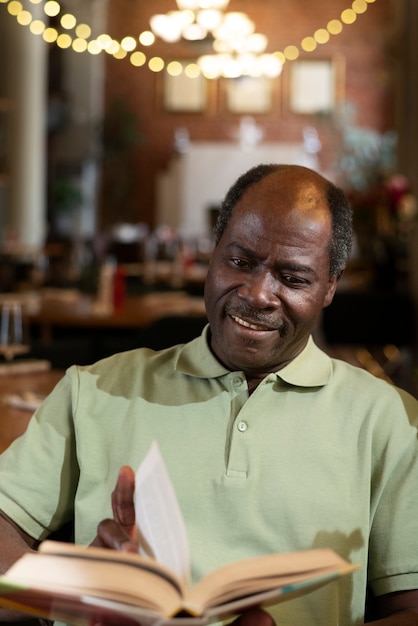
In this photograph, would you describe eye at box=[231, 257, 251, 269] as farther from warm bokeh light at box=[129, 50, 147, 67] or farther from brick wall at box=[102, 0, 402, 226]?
brick wall at box=[102, 0, 402, 226]

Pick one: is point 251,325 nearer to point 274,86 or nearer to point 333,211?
point 333,211

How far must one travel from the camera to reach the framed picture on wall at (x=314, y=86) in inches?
575

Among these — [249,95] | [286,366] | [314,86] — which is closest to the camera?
[286,366]

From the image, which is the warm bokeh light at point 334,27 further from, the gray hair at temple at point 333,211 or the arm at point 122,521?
the arm at point 122,521

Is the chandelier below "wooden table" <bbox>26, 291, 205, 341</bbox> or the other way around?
the other way around

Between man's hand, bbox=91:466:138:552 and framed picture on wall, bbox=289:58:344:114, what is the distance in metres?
13.8

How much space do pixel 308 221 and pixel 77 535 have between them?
591 millimetres

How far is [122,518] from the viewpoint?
128cm

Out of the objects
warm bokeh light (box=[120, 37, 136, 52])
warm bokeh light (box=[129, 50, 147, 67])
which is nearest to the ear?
warm bokeh light (box=[120, 37, 136, 52])

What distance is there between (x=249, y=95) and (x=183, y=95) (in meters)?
1.01

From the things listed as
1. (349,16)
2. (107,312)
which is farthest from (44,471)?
(349,16)

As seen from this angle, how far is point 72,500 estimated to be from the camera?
1573 mm

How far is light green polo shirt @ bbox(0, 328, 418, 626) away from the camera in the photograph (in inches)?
56.9

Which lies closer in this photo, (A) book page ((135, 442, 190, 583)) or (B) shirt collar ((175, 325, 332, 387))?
(A) book page ((135, 442, 190, 583))
